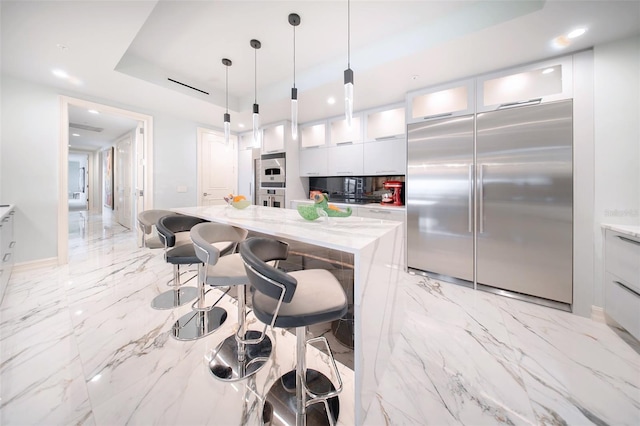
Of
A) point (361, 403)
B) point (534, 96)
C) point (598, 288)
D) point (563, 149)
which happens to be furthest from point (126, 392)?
point (534, 96)

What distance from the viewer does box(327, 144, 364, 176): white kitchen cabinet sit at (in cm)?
357

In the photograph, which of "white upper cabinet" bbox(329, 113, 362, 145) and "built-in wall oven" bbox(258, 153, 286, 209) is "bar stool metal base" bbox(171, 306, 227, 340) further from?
"white upper cabinet" bbox(329, 113, 362, 145)

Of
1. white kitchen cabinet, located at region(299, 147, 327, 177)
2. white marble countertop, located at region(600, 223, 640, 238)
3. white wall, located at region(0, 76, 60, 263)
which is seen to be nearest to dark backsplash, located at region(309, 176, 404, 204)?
white kitchen cabinet, located at region(299, 147, 327, 177)

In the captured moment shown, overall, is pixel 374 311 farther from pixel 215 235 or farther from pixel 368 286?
pixel 215 235

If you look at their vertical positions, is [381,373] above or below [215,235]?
below

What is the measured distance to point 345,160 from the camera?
3.72 meters

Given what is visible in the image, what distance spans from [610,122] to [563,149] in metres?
→ 0.32

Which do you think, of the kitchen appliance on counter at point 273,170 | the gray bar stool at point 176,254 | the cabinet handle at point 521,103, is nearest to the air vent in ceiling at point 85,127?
the kitchen appliance on counter at point 273,170

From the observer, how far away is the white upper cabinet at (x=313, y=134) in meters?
4.01

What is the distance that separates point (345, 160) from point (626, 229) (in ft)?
9.48

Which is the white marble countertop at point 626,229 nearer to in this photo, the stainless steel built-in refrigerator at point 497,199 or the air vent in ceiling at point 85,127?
the stainless steel built-in refrigerator at point 497,199

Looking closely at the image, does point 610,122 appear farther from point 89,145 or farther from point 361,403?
point 89,145

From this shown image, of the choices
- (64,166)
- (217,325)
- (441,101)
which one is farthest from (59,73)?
(441,101)

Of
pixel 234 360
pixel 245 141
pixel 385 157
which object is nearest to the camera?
pixel 234 360
